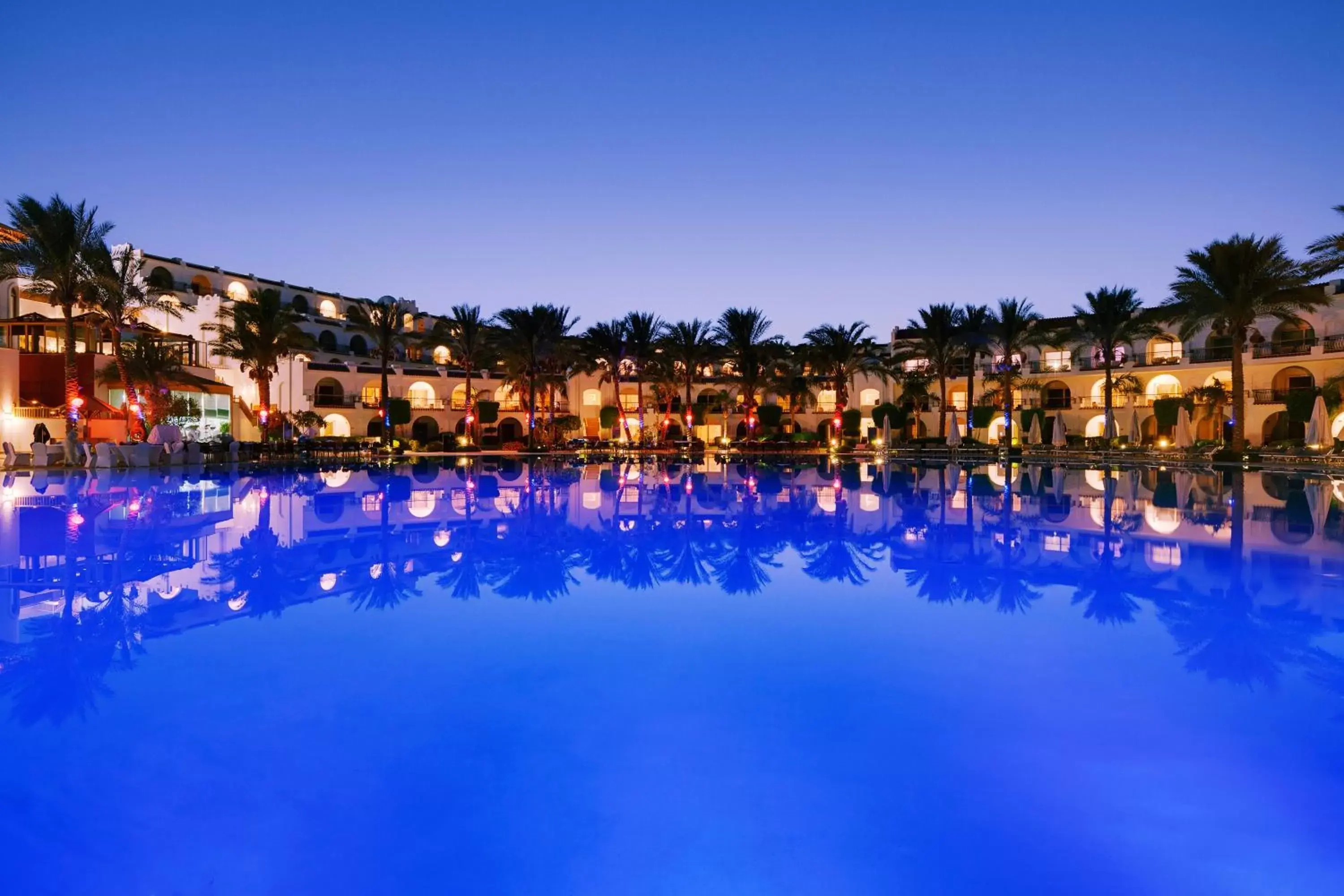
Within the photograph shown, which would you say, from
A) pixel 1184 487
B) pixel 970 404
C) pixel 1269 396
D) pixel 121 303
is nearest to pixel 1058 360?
pixel 970 404

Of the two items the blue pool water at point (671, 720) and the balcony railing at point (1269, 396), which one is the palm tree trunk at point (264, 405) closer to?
the blue pool water at point (671, 720)

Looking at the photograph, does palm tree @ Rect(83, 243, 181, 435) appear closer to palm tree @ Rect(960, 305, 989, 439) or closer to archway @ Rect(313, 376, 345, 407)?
archway @ Rect(313, 376, 345, 407)

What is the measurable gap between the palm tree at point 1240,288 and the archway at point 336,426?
43383 mm

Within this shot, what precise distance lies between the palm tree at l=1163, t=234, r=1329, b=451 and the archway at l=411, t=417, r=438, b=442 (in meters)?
41.0

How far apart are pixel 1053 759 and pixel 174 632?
19.7 ft

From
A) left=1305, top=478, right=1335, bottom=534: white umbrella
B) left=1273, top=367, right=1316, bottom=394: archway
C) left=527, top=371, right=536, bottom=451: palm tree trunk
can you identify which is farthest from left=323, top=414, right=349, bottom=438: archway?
left=1273, top=367, right=1316, bottom=394: archway

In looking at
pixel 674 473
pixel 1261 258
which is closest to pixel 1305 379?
pixel 1261 258

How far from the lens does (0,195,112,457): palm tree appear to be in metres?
24.4

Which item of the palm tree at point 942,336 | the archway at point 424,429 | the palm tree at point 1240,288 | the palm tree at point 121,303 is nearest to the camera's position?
the palm tree at point 121,303

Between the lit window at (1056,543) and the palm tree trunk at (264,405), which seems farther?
the palm tree trunk at (264,405)

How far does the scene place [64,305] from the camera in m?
25.3

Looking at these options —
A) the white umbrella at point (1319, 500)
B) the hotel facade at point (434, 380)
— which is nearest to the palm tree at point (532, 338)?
the hotel facade at point (434, 380)

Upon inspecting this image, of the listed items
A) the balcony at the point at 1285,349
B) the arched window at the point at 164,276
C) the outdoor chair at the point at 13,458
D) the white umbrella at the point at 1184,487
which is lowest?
the white umbrella at the point at 1184,487

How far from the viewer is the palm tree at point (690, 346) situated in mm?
43094
